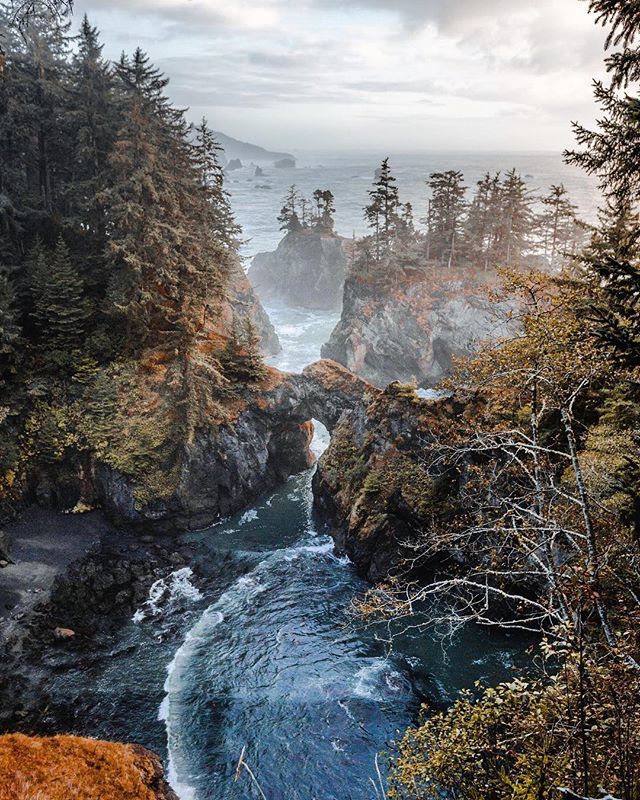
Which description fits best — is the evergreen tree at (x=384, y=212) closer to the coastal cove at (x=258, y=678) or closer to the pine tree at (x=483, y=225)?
the pine tree at (x=483, y=225)

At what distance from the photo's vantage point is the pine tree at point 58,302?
95.6 ft

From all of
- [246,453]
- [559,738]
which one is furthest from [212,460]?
[559,738]

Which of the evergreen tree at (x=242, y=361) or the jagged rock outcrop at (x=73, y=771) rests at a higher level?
the evergreen tree at (x=242, y=361)

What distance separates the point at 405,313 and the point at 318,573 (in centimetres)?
3844

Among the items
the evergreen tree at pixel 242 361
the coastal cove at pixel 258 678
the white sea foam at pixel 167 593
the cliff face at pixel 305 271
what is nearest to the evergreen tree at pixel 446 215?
the cliff face at pixel 305 271

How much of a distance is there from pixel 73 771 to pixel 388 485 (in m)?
18.9

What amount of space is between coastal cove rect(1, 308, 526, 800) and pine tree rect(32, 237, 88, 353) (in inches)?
604

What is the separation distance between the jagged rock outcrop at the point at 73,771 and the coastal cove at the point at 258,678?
7263 mm

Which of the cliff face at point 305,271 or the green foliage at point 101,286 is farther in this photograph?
the cliff face at point 305,271

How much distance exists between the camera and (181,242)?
3055cm

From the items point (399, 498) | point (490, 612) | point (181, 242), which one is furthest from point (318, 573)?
point (181, 242)

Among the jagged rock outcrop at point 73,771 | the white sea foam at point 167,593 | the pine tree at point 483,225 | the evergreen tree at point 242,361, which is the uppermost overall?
the pine tree at point 483,225

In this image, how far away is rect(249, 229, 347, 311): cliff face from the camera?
89312 millimetres

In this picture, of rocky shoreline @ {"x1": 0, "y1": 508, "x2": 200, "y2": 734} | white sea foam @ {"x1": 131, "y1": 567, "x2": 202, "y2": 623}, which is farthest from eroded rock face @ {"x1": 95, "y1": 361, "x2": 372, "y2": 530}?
white sea foam @ {"x1": 131, "y1": 567, "x2": 202, "y2": 623}
